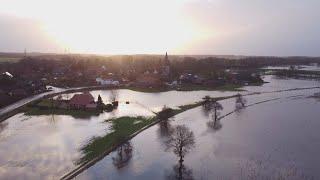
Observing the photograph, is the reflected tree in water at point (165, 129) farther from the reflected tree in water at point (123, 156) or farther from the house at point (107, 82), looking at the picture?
the house at point (107, 82)

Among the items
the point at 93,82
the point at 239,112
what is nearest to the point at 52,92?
the point at 93,82

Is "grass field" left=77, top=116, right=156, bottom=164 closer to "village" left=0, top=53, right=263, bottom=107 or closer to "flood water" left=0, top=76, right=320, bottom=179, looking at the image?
"flood water" left=0, top=76, right=320, bottom=179

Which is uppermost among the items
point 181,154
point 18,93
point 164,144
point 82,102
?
point 18,93

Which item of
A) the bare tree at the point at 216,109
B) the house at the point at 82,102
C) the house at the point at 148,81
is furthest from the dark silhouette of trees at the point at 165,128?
the house at the point at 148,81

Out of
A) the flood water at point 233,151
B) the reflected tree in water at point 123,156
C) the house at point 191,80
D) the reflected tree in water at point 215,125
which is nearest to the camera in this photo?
the flood water at point 233,151

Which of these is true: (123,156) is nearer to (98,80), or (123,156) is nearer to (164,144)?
(164,144)

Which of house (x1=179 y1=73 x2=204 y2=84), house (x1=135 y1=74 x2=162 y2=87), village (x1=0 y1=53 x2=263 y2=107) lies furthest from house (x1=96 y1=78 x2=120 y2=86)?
house (x1=179 y1=73 x2=204 y2=84)

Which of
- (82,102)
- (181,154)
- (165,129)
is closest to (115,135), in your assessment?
(165,129)
